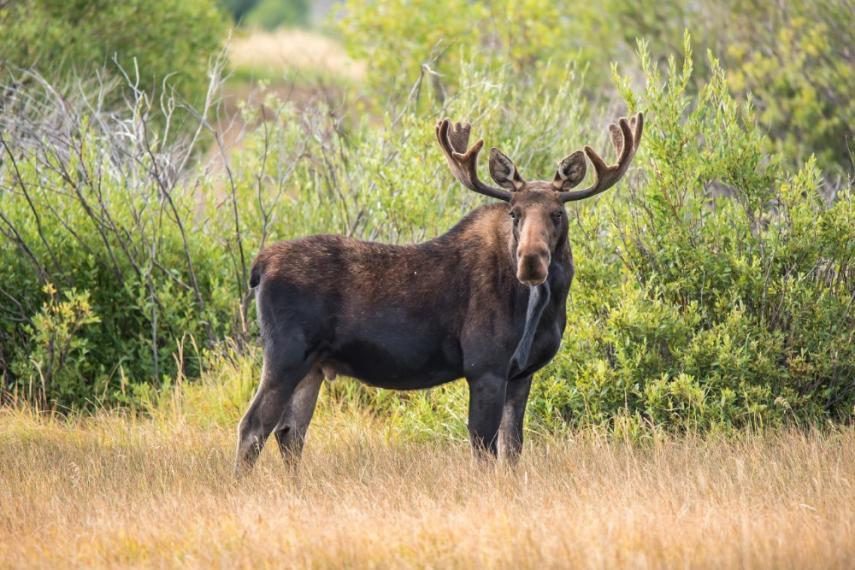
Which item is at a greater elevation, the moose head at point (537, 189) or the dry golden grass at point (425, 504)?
the moose head at point (537, 189)

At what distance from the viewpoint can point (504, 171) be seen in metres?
7.65

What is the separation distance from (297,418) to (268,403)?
1.35ft

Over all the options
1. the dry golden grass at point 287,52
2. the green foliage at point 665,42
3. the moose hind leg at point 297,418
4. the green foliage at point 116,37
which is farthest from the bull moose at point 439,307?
the dry golden grass at point 287,52

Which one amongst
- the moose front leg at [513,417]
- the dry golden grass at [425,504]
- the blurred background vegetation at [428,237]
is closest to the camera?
the dry golden grass at [425,504]

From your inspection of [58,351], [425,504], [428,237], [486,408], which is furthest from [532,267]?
[58,351]

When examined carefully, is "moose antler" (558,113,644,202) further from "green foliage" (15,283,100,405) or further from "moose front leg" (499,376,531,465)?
"green foliage" (15,283,100,405)

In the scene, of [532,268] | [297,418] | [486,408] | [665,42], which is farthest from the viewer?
[665,42]

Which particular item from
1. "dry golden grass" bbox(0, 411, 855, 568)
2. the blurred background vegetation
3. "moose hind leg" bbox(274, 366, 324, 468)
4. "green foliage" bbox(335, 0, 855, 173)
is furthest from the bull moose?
"green foliage" bbox(335, 0, 855, 173)

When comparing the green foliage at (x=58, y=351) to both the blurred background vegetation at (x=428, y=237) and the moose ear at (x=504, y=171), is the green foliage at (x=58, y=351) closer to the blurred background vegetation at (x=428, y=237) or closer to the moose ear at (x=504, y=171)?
the blurred background vegetation at (x=428, y=237)

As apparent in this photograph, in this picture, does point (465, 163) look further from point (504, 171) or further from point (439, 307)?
point (439, 307)

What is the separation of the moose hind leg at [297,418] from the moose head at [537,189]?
1500 millimetres

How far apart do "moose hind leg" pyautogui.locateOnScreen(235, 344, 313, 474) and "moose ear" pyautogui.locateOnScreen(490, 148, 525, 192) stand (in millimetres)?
1539

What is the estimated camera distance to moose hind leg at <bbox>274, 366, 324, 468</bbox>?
25.9 ft

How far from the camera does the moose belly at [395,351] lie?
7.53m
